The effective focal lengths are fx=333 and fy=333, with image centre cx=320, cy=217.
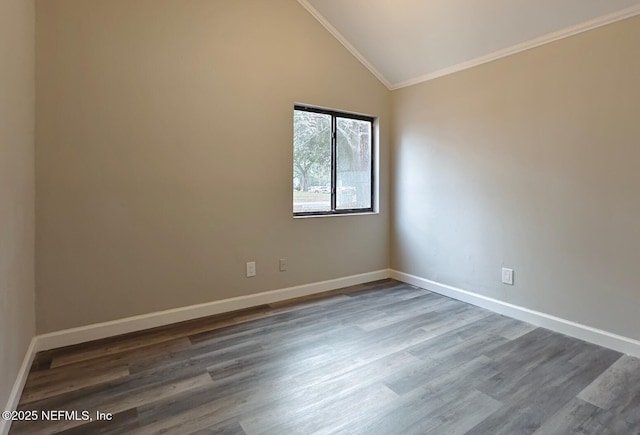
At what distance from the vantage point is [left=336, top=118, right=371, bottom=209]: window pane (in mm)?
3781

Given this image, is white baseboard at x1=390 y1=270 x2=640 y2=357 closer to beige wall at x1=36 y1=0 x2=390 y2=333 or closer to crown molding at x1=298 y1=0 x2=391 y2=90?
beige wall at x1=36 y1=0 x2=390 y2=333

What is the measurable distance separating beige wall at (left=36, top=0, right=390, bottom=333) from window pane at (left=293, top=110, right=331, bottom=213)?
6.1 inches

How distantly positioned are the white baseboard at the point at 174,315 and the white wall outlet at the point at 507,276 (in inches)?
60.0

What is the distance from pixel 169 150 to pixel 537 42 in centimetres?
308

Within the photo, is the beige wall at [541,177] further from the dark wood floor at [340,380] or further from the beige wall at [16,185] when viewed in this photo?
the beige wall at [16,185]

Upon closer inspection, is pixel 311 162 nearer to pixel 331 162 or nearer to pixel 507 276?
pixel 331 162

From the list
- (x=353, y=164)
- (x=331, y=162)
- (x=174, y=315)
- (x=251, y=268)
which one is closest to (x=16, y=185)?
(x=174, y=315)

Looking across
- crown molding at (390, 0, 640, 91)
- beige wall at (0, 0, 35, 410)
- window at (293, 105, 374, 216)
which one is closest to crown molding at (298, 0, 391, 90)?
crown molding at (390, 0, 640, 91)

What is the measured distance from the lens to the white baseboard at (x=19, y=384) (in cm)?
147

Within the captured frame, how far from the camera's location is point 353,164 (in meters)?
3.90

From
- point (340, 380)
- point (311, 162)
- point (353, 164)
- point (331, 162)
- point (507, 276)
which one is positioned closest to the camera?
point (340, 380)

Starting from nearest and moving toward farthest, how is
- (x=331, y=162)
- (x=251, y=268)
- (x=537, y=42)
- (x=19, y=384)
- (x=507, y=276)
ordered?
(x=19, y=384)
(x=537, y=42)
(x=507, y=276)
(x=251, y=268)
(x=331, y=162)

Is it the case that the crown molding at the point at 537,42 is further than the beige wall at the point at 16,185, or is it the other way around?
the crown molding at the point at 537,42

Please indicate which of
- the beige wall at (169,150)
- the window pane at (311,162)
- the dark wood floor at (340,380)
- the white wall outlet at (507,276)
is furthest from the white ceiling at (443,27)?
the dark wood floor at (340,380)
